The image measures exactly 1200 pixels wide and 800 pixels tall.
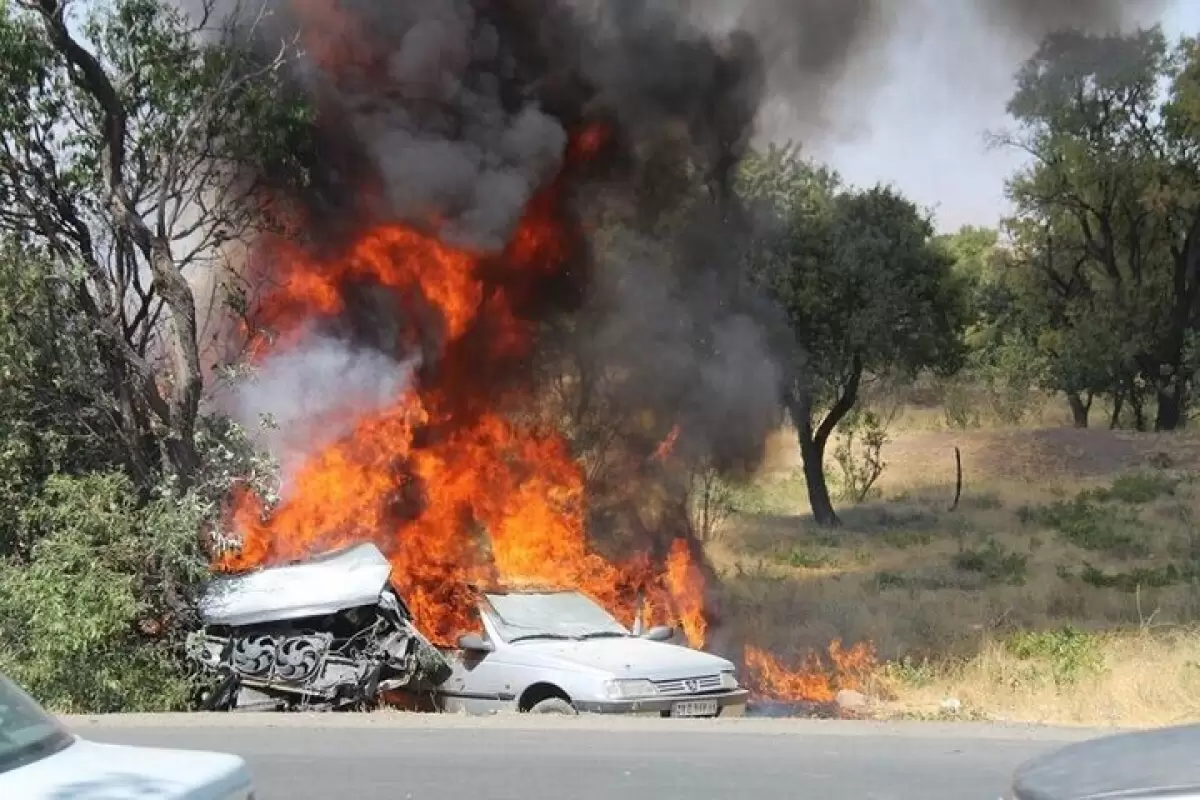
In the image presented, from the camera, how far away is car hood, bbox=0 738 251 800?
3750 millimetres

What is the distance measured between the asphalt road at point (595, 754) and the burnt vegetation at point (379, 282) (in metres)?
2.68

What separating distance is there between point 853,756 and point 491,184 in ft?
32.5

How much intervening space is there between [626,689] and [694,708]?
0.71 meters

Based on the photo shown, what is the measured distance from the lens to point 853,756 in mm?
8359

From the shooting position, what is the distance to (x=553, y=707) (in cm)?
1026

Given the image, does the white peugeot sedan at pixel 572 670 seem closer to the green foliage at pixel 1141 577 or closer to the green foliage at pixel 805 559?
the green foliage at pixel 1141 577

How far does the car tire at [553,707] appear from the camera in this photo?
10.2 metres

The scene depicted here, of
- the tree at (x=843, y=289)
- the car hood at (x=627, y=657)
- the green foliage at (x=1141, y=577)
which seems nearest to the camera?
the car hood at (x=627, y=657)

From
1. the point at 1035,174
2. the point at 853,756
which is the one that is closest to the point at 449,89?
the point at 853,756

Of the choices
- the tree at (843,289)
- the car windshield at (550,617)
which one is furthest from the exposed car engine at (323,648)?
the tree at (843,289)

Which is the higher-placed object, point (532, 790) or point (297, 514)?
point (297, 514)

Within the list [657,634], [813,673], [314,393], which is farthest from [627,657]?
[314,393]

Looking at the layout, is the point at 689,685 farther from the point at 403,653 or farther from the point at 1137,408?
the point at 1137,408

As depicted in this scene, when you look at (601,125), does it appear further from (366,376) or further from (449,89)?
(366,376)
